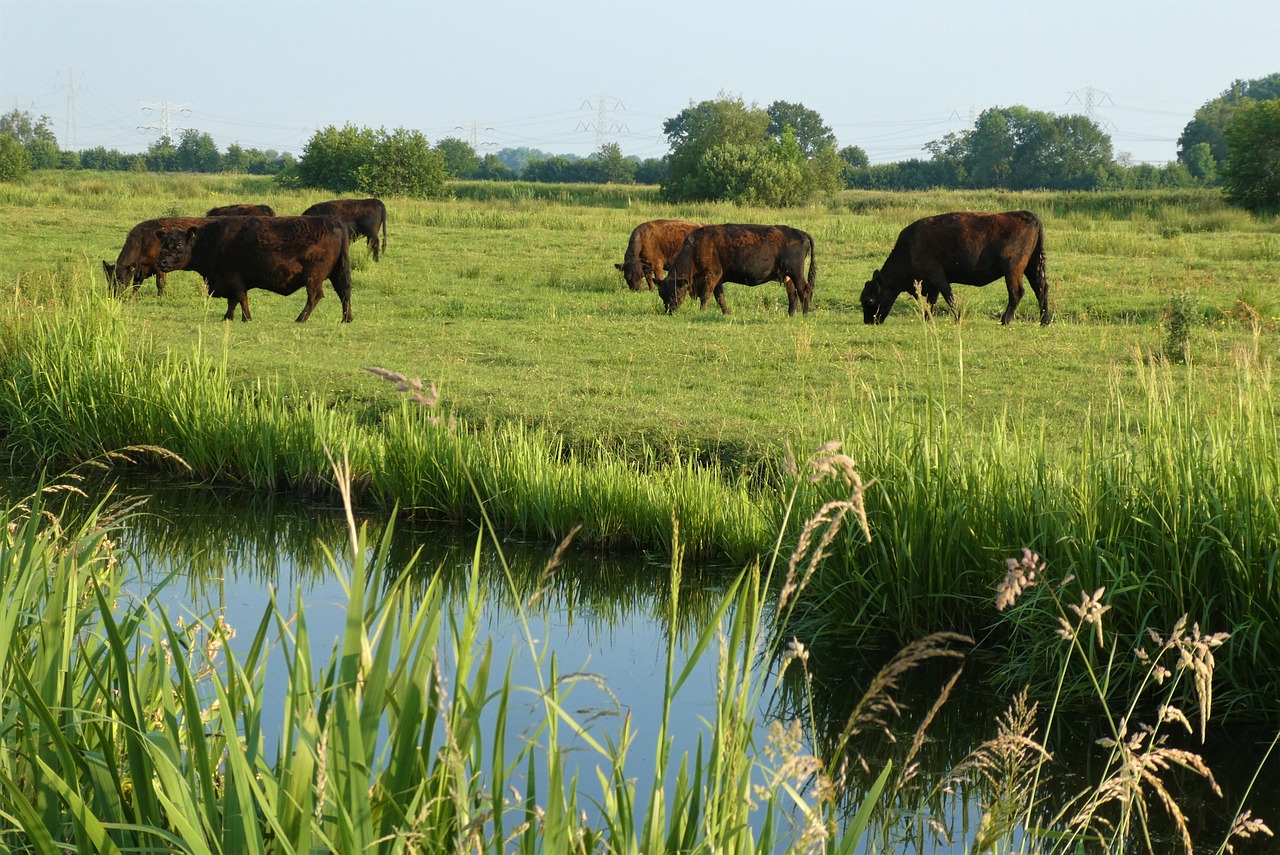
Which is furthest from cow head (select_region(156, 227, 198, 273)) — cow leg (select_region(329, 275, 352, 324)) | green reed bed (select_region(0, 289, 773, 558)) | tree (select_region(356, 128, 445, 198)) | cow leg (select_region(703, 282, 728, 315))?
tree (select_region(356, 128, 445, 198))

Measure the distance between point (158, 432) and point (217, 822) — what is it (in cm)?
710

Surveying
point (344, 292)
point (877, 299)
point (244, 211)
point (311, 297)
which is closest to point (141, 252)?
point (311, 297)

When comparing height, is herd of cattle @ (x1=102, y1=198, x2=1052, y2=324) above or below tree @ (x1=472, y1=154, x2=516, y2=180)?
below

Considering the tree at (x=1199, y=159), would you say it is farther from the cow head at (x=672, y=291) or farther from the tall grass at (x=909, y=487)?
the tall grass at (x=909, y=487)

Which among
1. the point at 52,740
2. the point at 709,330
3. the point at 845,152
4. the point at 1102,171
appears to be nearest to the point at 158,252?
the point at 709,330

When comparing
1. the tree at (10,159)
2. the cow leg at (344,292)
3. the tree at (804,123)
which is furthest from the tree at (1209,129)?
the cow leg at (344,292)

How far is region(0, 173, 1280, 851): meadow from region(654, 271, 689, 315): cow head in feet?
1.16

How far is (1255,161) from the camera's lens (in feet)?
118

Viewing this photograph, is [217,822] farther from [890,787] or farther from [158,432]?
[158,432]

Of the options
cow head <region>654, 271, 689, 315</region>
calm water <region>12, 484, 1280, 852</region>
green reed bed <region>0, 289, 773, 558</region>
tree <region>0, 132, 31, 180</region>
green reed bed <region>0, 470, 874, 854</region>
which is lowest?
calm water <region>12, 484, 1280, 852</region>

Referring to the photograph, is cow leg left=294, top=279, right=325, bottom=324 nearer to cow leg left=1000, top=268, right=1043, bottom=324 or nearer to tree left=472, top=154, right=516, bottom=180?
cow leg left=1000, top=268, right=1043, bottom=324

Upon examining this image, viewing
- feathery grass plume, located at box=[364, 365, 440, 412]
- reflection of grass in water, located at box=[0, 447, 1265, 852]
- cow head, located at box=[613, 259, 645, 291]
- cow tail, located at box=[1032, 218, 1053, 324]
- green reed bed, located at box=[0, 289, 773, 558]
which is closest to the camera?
feathery grass plume, located at box=[364, 365, 440, 412]

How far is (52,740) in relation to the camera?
2537 mm

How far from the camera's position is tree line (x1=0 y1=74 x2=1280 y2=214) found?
42969mm
